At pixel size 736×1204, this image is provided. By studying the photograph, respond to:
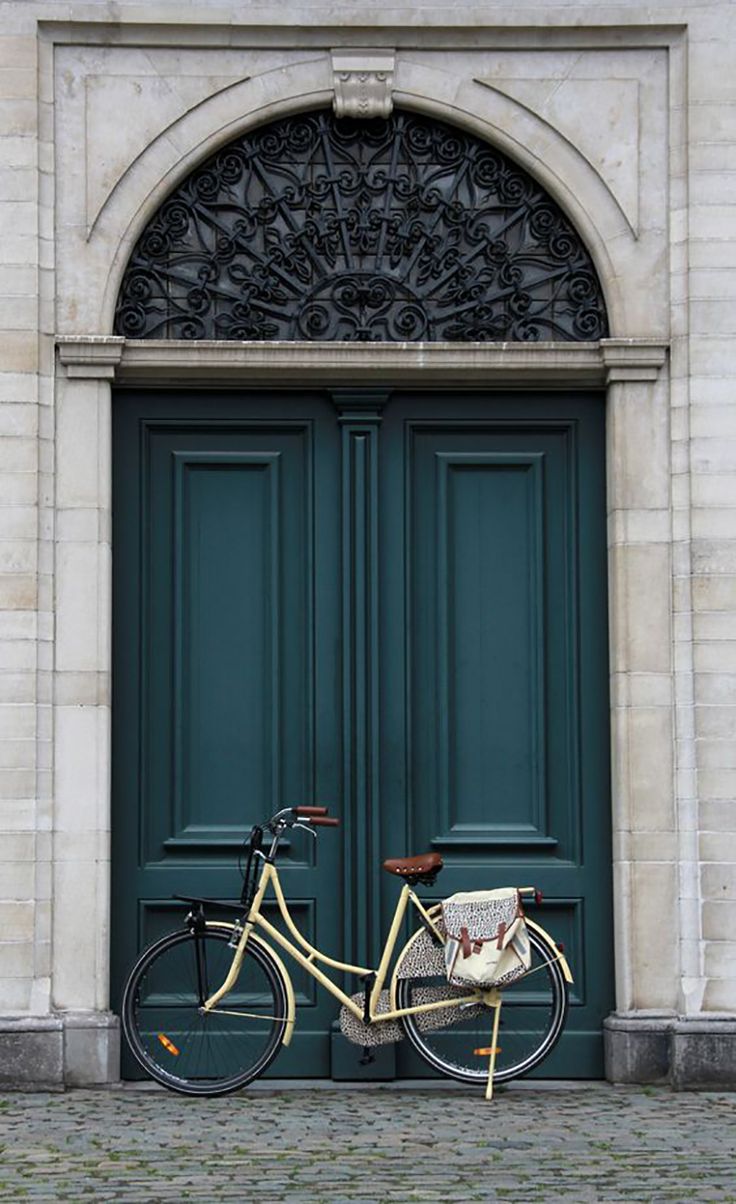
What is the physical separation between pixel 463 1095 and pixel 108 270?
12.8 ft

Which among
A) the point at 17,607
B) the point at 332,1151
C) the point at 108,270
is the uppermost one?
the point at 108,270

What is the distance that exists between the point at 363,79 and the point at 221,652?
2.63 m

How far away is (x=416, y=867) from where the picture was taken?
933 centimetres

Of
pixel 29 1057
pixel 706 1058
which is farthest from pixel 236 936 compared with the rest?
pixel 706 1058

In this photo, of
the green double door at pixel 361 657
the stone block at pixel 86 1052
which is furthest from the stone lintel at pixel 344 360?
the stone block at pixel 86 1052

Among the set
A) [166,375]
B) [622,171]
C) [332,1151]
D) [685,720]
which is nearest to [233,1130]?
[332,1151]

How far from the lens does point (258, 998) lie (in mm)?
9664

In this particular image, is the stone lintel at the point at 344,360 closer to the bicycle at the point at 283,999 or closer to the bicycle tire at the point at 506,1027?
the bicycle at the point at 283,999

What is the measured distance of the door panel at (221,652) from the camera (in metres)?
9.79

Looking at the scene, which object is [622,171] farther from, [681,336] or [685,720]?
[685,720]

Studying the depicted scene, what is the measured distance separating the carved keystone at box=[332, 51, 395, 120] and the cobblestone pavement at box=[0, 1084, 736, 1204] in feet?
14.2

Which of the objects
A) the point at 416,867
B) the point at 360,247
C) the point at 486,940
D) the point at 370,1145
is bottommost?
the point at 370,1145

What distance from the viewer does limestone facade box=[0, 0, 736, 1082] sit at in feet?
31.2

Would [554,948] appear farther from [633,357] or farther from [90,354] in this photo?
[90,354]
